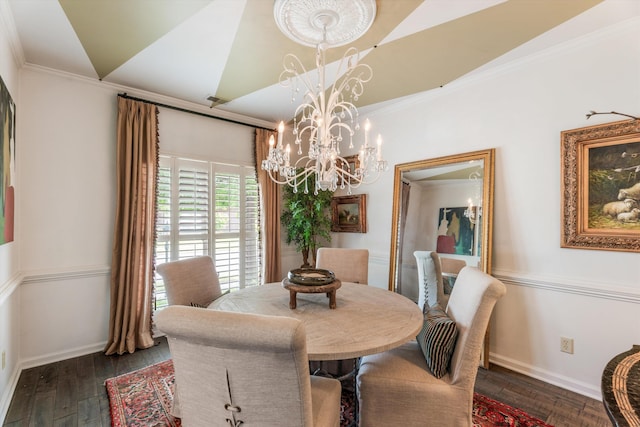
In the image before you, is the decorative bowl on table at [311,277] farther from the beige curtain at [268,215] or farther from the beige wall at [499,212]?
the beige curtain at [268,215]

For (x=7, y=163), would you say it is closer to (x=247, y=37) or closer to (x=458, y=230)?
(x=247, y=37)

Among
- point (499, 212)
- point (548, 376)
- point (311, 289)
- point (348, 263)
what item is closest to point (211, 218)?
point (348, 263)

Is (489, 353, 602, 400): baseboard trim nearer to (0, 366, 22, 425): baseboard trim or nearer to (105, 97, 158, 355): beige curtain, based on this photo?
(105, 97, 158, 355): beige curtain

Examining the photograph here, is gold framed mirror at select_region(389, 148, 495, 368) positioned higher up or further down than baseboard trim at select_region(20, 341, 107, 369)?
higher up

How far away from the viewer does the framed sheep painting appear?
2.02m

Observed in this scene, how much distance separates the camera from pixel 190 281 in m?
2.13

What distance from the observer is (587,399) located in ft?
7.02

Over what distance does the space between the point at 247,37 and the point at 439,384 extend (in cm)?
251

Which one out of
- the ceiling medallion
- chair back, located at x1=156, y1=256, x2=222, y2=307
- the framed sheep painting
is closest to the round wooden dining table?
chair back, located at x1=156, y1=256, x2=222, y2=307

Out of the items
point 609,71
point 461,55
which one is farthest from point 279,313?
point 609,71

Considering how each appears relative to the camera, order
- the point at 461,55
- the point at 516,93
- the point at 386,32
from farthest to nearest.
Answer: the point at 516,93
the point at 461,55
the point at 386,32

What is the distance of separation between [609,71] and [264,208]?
3.46m

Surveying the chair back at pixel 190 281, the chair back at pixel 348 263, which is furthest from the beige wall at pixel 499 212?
the chair back at pixel 348 263

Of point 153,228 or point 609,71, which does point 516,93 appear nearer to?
point 609,71
